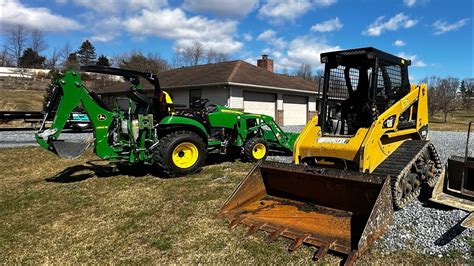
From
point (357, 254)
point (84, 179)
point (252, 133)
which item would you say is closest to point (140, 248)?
point (357, 254)

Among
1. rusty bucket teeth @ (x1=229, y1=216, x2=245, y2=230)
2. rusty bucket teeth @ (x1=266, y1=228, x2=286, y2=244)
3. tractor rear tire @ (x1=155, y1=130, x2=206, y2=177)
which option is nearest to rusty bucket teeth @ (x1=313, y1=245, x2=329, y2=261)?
rusty bucket teeth @ (x1=266, y1=228, x2=286, y2=244)

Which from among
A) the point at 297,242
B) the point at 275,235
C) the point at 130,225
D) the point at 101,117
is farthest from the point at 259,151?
the point at 297,242

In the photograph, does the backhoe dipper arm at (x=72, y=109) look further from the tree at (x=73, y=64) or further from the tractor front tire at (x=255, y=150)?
the tractor front tire at (x=255, y=150)

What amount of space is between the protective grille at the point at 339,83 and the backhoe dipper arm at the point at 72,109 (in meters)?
4.66

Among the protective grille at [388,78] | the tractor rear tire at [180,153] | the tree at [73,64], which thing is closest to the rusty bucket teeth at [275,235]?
the protective grille at [388,78]

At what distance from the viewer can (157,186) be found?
721cm

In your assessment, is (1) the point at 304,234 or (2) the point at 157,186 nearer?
(1) the point at 304,234

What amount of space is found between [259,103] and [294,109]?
11.4 feet

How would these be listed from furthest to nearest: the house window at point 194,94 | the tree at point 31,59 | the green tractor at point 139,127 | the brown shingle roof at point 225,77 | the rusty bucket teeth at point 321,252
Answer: the tree at point 31,59, the house window at point 194,94, the brown shingle roof at point 225,77, the green tractor at point 139,127, the rusty bucket teeth at point 321,252

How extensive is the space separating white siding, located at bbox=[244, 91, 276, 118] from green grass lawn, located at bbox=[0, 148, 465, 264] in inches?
516

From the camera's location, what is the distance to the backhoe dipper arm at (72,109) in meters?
7.18

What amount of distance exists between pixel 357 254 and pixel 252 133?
6486mm

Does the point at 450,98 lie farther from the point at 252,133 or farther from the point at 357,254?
the point at 357,254

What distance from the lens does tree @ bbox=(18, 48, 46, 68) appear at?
67.4 m
